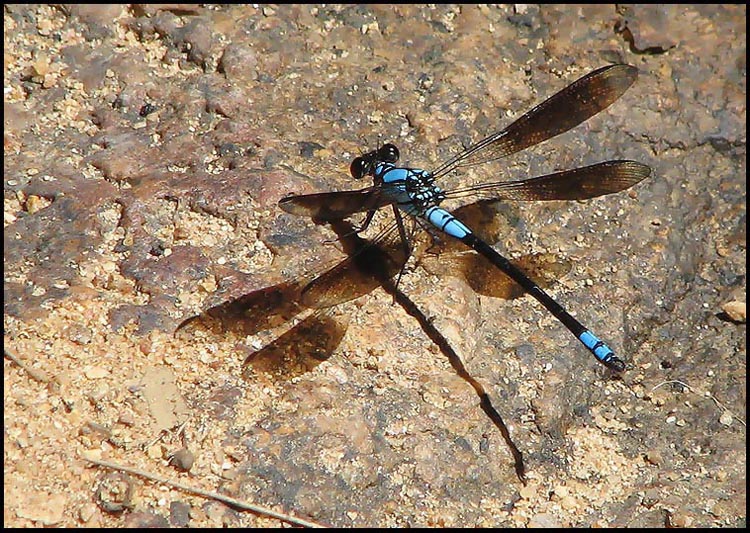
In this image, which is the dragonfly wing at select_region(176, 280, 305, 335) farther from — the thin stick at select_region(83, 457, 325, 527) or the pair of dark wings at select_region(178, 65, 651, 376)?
the thin stick at select_region(83, 457, 325, 527)

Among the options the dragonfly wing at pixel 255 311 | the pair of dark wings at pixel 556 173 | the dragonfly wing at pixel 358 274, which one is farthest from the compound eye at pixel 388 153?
the dragonfly wing at pixel 255 311

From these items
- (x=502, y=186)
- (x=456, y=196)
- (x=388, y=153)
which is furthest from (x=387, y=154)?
(x=502, y=186)

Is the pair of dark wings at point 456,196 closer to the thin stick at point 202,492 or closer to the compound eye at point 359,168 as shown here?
the compound eye at point 359,168

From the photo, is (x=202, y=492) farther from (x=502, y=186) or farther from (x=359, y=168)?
(x=502, y=186)

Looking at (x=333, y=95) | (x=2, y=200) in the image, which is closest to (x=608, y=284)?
(x=333, y=95)

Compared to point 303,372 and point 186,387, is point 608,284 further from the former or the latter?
point 186,387
